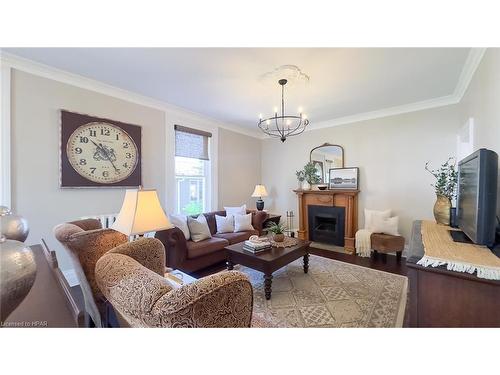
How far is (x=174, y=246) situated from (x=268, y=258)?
47.9 inches

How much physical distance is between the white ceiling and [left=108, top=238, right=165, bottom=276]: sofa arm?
1.79 meters

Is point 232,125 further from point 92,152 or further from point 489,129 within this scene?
point 489,129

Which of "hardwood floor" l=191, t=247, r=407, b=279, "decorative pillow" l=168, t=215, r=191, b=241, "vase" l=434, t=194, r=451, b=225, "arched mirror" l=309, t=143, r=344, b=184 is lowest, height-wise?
"hardwood floor" l=191, t=247, r=407, b=279

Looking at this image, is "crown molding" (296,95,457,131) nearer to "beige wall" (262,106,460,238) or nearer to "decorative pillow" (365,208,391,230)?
"beige wall" (262,106,460,238)

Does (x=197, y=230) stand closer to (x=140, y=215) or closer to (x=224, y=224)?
(x=224, y=224)

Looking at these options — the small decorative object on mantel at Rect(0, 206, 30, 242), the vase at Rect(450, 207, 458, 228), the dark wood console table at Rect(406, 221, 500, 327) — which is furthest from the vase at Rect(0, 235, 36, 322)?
the vase at Rect(450, 207, 458, 228)

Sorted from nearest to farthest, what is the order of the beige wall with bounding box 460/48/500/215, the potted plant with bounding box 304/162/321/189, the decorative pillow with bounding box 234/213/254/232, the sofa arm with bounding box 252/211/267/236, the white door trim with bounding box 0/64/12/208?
the beige wall with bounding box 460/48/500/215, the white door trim with bounding box 0/64/12/208, the decorative pillow with bounding box 234/213/254/232, the sofa arm with bounding box 252/211/267/236, the potted plant with bounding box 304/162/321/189

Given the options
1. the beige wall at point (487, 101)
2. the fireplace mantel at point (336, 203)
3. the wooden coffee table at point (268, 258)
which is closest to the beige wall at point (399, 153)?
the fireplace mantel at point (336, 203)

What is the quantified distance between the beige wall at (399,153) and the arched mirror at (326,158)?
110 millimetres

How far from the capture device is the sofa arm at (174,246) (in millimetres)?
2617

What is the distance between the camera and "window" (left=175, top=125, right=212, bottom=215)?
3746 millimetres

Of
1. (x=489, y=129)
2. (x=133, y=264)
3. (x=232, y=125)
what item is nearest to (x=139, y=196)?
(x=133, y=264)

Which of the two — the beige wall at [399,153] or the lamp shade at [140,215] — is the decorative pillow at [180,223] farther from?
the beige wall at [399,153]

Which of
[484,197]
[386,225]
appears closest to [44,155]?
[484,197]
